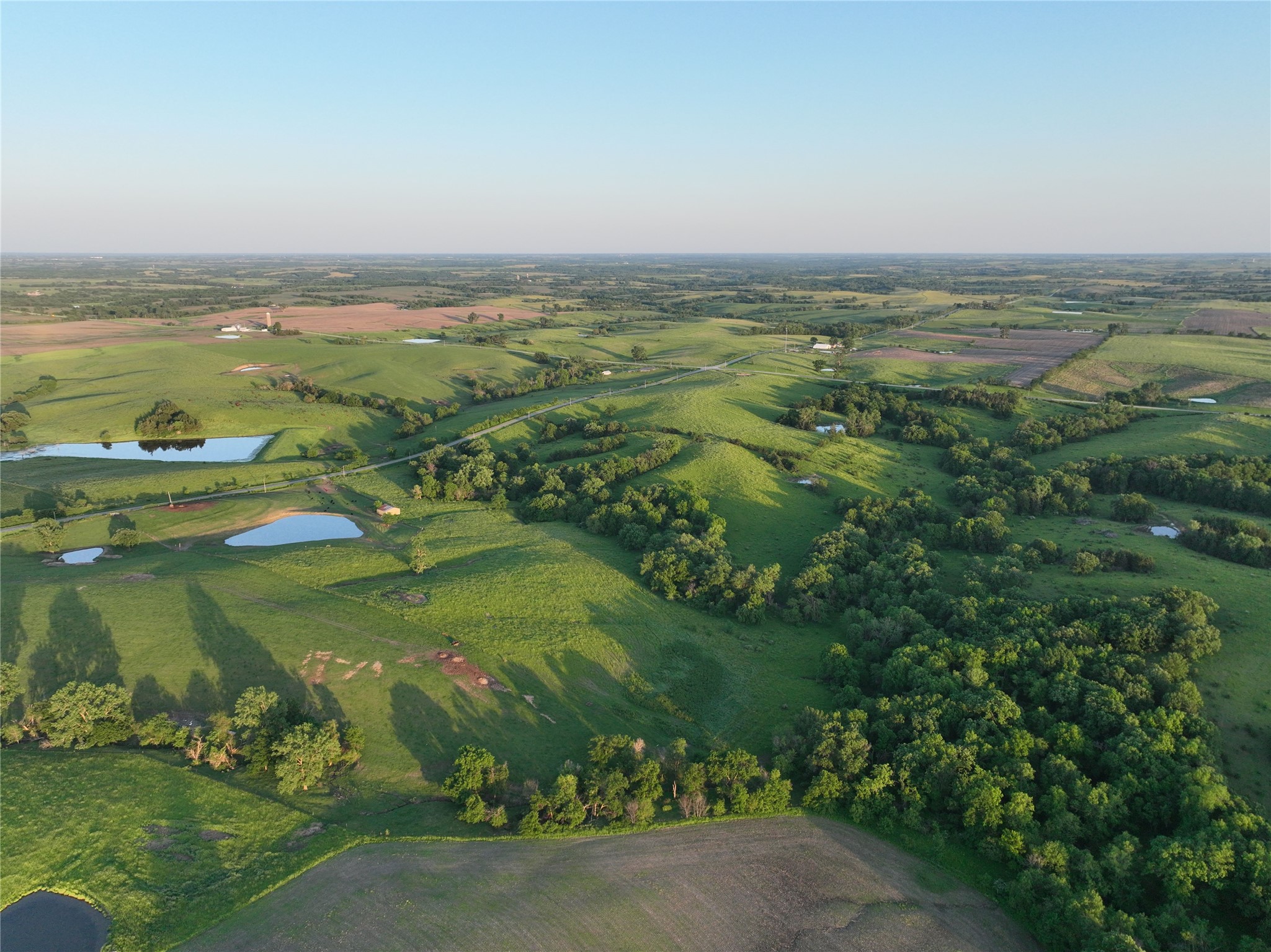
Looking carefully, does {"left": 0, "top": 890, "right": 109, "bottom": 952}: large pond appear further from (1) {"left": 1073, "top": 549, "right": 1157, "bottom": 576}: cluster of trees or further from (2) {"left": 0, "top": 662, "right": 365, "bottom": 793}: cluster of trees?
(1) {"left": 1073, "top": 549, "right": 1157, "bottom": 576}: cluster of trees

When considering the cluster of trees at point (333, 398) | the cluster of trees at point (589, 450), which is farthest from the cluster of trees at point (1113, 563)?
the cluster of trees at point (333, 398)

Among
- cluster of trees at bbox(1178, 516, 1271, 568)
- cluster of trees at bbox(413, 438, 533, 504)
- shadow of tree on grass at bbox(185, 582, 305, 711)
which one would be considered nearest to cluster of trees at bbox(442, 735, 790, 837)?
shadow of tree on grass at bbox(185, 582, 305, 711)

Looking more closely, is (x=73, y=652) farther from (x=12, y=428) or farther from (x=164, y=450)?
(x=12, y=428)

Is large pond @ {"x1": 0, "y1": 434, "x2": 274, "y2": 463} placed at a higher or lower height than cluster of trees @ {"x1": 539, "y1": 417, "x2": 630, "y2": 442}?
lower

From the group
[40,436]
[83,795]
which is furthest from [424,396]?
[83,795]

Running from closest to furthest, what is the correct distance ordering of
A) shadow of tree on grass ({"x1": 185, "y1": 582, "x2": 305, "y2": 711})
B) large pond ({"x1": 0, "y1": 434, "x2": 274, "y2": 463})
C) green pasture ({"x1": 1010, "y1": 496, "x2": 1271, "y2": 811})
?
green pasture ({"x1": 1010, "y1": 496, "x2": 1271, "y2": 811}) < shadow of tree on grass ({"x1": 185, "y1": 582, "x2": 305, "y2": 711}) < large pond ({"x1": 0, "y1": 434, "x2": 274, "y2": 463})
